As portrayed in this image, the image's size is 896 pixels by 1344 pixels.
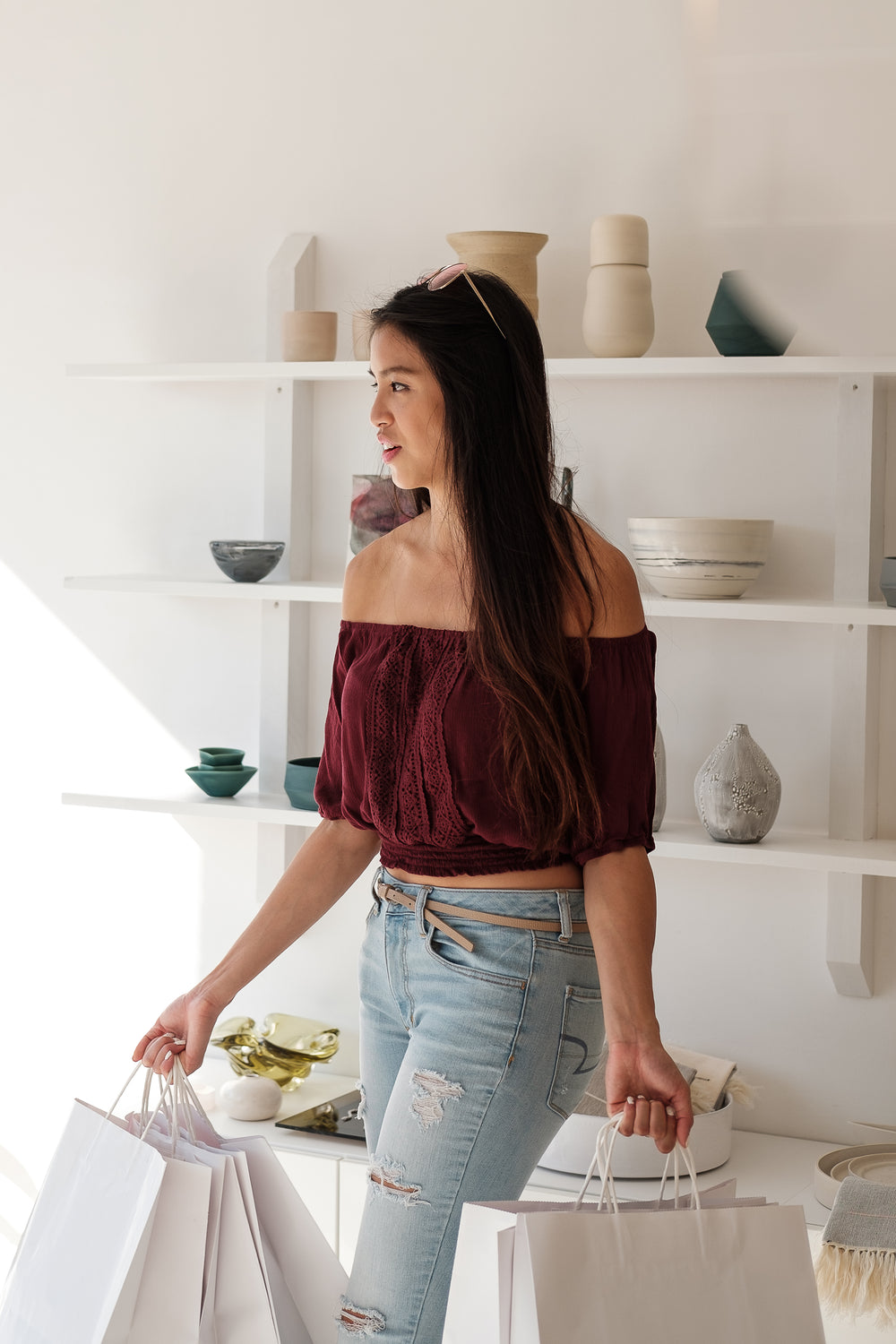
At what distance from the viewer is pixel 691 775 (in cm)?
233

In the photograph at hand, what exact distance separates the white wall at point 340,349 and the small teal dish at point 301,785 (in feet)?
0.74

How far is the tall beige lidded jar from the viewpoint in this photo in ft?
7.12

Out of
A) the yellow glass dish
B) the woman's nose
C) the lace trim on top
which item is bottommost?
the yellow glass dish

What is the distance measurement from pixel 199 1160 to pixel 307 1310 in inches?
7.9

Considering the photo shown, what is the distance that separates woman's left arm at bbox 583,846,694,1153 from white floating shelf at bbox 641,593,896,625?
0.81m

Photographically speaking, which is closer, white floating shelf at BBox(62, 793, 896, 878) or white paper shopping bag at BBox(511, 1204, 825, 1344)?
white paper shopping bag at BBox(511, 1204, 825, 1344)

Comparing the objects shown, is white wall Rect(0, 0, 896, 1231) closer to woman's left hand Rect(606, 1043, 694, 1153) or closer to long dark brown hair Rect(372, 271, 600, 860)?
long dark brown hair Rect(372, 271, 600, 860)

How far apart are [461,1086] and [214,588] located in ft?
4.23

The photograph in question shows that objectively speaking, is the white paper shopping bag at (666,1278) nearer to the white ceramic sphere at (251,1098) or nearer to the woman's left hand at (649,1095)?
the woman's left hand at (649,1095)

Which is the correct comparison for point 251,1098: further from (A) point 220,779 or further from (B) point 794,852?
(B) point 794,852

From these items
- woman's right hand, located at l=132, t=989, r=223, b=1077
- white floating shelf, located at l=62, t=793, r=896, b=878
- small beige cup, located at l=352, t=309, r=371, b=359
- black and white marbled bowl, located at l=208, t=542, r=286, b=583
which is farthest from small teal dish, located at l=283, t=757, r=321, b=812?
woman's right hand, located at l=132, t=989, r=223, b=1077

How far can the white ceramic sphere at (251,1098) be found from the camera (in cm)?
232

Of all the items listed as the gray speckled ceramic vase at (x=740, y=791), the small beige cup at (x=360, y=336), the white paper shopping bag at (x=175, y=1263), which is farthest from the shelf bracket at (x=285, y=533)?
the white paper shopping bag at (x=175, y=1263)

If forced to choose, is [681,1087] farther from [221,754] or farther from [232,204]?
[232,204]
